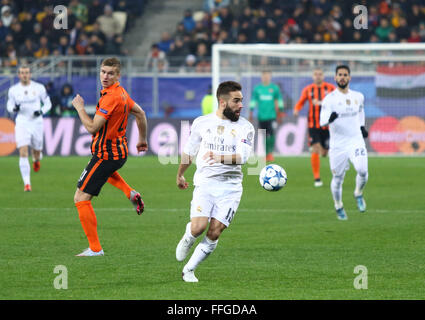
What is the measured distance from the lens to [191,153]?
836cm

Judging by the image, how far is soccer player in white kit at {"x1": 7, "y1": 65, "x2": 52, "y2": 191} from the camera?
1742 cm

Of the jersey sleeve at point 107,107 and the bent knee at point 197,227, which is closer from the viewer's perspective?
the bent knee at point 197,227

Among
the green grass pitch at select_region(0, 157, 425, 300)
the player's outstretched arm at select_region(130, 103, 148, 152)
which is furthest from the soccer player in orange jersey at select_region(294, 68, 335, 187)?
the player's outstretched arm at select_region(130, 103, 148, 152)

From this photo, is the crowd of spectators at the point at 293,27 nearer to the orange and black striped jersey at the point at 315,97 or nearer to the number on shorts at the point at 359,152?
the orange and black striped jersey at the point at 315,97

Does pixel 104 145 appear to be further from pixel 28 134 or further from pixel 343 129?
pixel 28 134

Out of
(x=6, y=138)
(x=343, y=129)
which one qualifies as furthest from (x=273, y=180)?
(x=6, y=138)

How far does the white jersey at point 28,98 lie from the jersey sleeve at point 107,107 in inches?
318

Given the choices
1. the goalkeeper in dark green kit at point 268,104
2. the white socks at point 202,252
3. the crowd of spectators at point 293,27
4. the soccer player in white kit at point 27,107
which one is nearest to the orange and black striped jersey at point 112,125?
the white socks at point 202,252

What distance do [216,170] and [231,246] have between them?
8.53 feet

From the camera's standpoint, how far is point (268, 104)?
2364 centimetres

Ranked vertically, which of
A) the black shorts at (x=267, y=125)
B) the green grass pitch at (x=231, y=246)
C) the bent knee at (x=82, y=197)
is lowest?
the green grass pitch at (x=231, y=246)

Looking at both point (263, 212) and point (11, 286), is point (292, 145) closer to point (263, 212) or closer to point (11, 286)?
point (263, 212)

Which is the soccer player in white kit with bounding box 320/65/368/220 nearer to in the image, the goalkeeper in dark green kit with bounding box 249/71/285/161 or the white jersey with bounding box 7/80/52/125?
the white jersey with bounding box 7/80/52/125

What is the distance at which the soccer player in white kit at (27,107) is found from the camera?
17.4m
